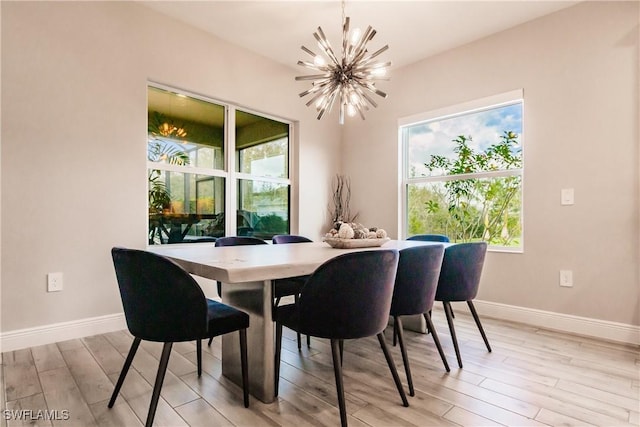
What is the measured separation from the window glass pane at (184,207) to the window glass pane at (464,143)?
7.54ft

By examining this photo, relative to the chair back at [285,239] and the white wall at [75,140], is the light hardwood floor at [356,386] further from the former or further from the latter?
the chair back at [285,239]

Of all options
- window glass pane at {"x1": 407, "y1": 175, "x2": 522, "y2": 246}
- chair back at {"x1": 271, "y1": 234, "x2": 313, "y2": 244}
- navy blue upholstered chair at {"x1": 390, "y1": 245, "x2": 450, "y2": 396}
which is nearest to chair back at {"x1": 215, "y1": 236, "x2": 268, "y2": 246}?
chair back at {"x1": 271, "y1": 234, "x2": 313, "y2": 244}

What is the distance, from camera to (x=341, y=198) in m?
4.70

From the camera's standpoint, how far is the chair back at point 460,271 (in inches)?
87.8

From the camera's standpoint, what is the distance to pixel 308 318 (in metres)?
1.51

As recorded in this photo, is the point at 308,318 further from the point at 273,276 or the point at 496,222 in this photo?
the point at 496,222

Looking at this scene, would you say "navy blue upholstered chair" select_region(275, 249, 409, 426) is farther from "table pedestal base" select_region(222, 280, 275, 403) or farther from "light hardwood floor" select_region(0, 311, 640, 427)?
"light hardwood floor" select_region(0, 311, 640, 427)

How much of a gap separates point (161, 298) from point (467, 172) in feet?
10.7

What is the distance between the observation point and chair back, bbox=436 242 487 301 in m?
2.23

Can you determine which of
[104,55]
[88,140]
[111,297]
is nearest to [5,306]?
[111,297]

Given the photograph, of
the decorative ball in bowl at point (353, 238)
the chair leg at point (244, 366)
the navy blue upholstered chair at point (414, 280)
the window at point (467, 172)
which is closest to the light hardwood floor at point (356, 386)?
the chair leg at point (244, 366)

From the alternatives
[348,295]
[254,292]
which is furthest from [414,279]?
[254,292]

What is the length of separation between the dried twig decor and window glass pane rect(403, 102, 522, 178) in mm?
915

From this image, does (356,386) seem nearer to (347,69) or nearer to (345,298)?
(345,298)
